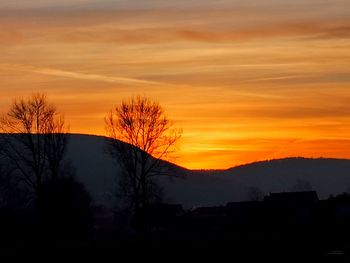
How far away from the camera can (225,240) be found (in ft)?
163

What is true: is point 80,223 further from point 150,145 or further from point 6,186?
point 6,186

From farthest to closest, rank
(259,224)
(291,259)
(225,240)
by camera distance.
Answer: (259,224), (225,240), (291,259)

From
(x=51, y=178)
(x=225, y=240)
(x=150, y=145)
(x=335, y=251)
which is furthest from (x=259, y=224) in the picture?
(x=335, y=251)

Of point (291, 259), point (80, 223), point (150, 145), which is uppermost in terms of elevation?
point (150, 145)

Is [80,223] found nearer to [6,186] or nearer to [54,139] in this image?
[54,139]

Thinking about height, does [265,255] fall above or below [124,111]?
below

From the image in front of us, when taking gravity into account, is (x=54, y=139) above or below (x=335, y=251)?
above

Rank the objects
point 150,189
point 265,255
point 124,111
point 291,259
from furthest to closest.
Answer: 1. point 124,111
2. point 150,189
3. point 265,255
4. point 291,259

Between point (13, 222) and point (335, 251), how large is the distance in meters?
25.7

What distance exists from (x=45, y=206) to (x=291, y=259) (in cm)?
2760

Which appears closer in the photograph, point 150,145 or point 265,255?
point 265,255

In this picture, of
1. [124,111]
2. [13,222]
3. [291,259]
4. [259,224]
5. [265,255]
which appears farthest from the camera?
[259,224]

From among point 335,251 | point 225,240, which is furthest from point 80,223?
point 335,251

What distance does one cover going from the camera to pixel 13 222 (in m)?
60.1
